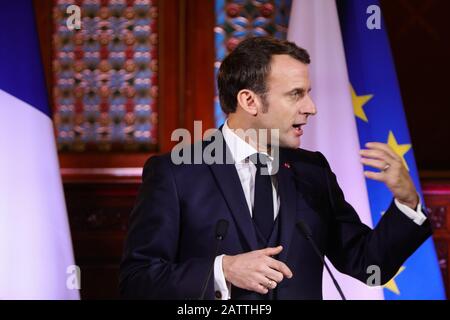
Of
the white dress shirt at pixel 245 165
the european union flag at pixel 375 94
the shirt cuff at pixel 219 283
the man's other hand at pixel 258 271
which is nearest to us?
the man's other hand at pixel 258 271

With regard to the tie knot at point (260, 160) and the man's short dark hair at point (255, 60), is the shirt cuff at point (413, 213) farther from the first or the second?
the man's short dark hair at point (255, 60)

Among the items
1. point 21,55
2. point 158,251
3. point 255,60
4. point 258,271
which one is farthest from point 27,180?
point 258,271

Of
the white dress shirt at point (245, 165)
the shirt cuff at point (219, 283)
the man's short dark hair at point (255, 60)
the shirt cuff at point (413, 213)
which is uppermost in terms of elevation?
the man's short dark hair at point (255, 60)

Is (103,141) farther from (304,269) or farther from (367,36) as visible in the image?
(304,269)

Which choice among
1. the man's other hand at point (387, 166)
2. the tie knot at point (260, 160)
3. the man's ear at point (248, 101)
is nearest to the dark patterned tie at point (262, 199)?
the tie knot at point (260, 160)

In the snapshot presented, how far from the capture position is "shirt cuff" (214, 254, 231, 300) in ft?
4.68

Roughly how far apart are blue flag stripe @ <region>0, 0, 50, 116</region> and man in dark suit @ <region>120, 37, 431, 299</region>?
35.2 inches

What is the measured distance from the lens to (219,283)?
1.43 m

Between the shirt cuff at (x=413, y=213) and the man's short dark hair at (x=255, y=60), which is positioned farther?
the man's short dark hair at (x=255, y=60)

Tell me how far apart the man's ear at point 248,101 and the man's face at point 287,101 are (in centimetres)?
2

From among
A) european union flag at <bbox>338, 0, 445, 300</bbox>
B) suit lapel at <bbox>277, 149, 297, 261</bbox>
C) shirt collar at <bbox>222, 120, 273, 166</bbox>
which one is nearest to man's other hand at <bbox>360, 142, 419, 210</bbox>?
suit lapel at <bbox>277, 149, 297, 261</bbox>

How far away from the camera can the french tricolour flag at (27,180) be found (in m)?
2.22

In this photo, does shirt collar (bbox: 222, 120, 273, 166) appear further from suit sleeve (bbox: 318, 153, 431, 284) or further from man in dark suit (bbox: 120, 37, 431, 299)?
suit sleeve (bbox: 318, 153, 431, 284)

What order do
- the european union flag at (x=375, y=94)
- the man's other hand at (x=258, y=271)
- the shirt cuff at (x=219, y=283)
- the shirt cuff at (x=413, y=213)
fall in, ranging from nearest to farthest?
the man's other hand at (x=258, y=271)
the shirt cuff at (x=219, y=283)
the shirt cuff at (x=413, y=213)
the european union flag at (x=375, y=94)
